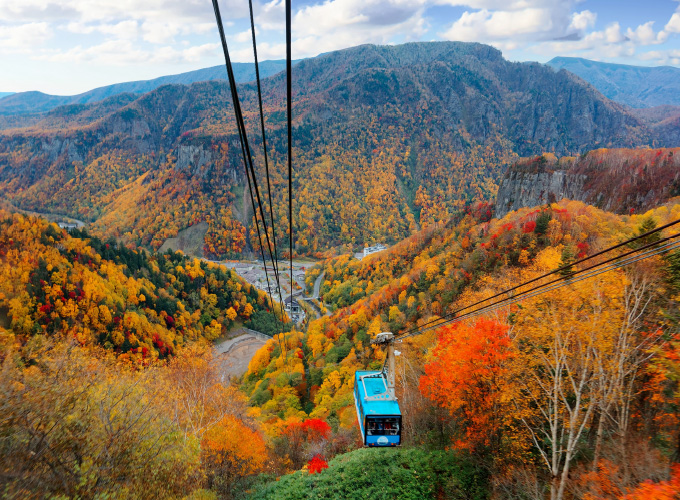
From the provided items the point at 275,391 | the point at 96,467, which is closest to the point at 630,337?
the point at 96,467

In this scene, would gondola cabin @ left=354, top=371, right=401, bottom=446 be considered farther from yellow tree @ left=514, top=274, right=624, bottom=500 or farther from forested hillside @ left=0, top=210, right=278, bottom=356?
forested hillside @ left=0, top=210, right=278, bottom=356

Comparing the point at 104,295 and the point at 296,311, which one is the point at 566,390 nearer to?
the point at 104,295

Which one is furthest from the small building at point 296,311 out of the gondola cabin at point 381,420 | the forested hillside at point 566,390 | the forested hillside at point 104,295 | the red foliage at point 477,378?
the gondola cabin at point 381,420

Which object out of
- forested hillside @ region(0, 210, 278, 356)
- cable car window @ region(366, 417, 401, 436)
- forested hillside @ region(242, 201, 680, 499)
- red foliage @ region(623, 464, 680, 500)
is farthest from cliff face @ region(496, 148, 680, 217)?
forested hillside @ region(0, 210, 278, 356)

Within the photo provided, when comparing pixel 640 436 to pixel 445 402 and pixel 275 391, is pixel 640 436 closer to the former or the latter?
pixel 445 402

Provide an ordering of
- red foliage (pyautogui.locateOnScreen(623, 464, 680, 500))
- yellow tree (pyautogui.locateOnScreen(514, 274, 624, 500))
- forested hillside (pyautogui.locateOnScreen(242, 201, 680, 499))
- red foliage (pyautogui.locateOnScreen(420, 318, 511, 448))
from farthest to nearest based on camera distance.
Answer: red foliage (pyautogui.locateOnScreen(420, 318, 511, 448)) < yellow tree (pyautogui.locateOnScreen(514, 274, 624, 500)) < forested hillside (pyautogui.locateOnScreen(242, 201, 680, 499)) < red foliage (pyautogui.locateOnScreen(623, 464, 680, 500))

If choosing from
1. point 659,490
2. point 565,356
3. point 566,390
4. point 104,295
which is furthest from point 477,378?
point 104,295

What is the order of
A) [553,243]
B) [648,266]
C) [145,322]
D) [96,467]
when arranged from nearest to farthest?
1. [96,467]
2. [648,266]
3. [553,243]
4. [145,322]

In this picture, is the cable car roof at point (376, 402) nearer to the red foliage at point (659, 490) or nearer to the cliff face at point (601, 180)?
the red foliage at point (659, 490)
